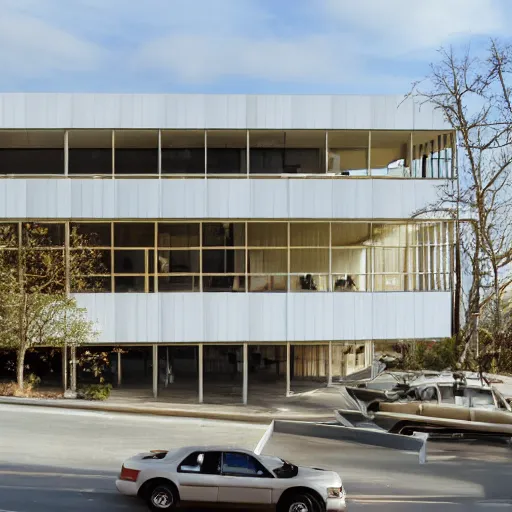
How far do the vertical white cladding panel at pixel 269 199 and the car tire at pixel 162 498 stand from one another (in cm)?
1281

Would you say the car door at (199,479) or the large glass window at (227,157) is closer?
the car door at (199,479)

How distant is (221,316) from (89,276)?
420 centimetres

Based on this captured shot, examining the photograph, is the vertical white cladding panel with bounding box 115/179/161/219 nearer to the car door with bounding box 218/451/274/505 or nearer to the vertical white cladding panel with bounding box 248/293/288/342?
the vertical white cladding panel with bounding box 248/293/288/342

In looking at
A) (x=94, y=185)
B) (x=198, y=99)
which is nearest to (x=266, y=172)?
(x=198, y=99)

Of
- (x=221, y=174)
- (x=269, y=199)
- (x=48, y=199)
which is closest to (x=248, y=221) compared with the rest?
(x=269, y=199)

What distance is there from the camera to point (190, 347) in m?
26.7

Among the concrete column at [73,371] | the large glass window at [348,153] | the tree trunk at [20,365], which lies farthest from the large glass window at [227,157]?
the tree trunk at [20,365]

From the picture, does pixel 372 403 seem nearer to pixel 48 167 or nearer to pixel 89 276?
pixel 89 276

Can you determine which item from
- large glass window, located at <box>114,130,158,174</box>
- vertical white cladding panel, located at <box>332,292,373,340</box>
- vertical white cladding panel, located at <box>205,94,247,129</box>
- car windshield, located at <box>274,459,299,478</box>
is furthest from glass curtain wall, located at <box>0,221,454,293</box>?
car windshield, located at <box>274,459,299,478</box>

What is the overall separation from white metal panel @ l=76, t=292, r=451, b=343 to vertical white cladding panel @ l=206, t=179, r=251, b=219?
8.14 feet

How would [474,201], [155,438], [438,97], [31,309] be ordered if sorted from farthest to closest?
[474,201] < [438,97] < [31,309] < [155,438]

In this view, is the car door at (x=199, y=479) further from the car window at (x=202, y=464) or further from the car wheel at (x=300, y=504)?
the car wheel at (x=300, y=504)

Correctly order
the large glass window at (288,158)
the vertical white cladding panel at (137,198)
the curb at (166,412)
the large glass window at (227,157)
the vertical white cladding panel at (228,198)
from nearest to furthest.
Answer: the curb at (166,412)
the vertical white cladding panel at (137,198)
the vertical white cladding panel at (228,198)
the large glass window at (227,157)
the large glass window at (288,158)

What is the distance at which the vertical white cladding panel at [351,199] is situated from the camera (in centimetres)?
2447
